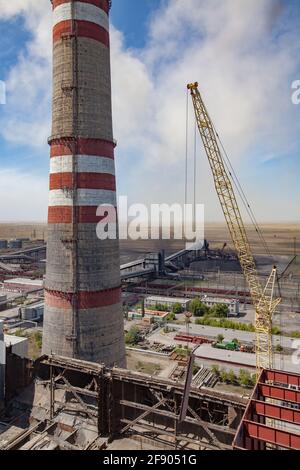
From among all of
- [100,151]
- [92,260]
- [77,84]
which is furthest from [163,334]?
[77,84]

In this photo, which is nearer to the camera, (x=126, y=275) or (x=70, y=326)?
(x=70, y=326)

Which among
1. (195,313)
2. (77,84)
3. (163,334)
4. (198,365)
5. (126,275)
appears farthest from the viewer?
(126,275)

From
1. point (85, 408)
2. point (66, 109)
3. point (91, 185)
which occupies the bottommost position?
point (85, 408)

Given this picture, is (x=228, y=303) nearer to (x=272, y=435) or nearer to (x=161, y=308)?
(x=161, y=308)

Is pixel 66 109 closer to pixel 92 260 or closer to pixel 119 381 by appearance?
pixel 92 260

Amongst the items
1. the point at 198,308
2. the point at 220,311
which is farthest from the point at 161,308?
the point at 220,311

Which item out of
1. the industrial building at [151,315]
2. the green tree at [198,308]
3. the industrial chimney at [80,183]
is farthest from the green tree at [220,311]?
the industrial chimney at [80,183]

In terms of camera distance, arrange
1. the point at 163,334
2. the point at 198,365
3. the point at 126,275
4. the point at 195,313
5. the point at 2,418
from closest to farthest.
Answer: the point at 2,418 < the point at 198,365 < the point at 163,334 < the point at 195,313 < the point at 126,275
